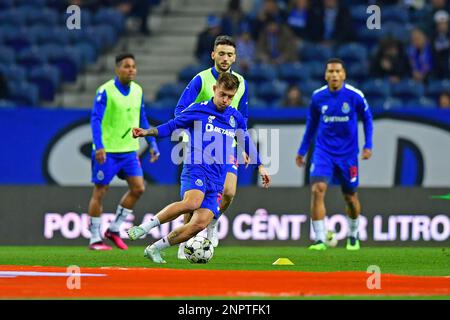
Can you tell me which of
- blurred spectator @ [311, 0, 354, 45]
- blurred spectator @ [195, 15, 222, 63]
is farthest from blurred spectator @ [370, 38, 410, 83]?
blurred spectator @ [195, 15, 222, 63]

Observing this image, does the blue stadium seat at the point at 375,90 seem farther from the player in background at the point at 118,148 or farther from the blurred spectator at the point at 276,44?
the player in background at the point at 118,148

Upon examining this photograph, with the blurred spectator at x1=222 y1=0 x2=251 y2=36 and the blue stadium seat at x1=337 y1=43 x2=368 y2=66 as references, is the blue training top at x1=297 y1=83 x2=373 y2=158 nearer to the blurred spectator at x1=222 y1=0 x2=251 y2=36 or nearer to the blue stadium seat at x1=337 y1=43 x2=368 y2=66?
the blue stadium seat at x1=337 y1=43 x2=368 y2=66

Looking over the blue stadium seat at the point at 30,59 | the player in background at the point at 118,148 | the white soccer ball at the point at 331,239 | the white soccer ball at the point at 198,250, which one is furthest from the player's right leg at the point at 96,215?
the blue stadium seat at the point at 30,59

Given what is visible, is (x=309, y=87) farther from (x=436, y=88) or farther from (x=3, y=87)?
(x=3, y=87)

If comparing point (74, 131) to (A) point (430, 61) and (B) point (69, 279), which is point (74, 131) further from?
(B) point (69, 279)

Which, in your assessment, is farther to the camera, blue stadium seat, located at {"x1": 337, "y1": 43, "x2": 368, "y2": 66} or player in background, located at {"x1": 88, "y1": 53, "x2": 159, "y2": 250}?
blue stadium seat, located at {"x1": 337, "y1": 43, "x2": 368, "y2": 66}

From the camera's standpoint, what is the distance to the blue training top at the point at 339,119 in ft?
53.0

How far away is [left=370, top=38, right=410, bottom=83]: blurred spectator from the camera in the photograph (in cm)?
2075

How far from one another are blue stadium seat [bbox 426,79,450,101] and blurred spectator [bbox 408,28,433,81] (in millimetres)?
653

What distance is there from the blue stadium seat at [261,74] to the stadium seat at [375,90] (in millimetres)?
1689

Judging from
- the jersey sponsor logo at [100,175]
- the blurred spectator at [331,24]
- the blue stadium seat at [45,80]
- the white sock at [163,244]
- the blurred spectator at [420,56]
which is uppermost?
the blurred spectator at [331,24]

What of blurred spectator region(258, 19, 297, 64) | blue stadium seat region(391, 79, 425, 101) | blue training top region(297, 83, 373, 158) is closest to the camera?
blue training top region(297, 83, 373, 158)

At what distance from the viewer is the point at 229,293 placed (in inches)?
384

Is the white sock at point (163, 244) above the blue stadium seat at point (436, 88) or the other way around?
the other way around
